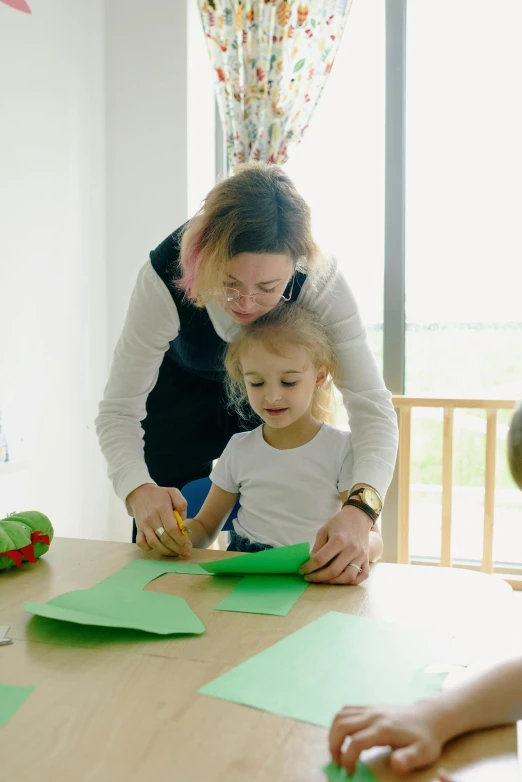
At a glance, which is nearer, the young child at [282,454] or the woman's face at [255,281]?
the woman's face at [255,281]

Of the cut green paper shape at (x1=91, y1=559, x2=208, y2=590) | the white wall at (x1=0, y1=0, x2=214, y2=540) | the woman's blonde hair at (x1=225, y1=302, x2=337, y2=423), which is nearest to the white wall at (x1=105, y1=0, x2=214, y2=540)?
the white wall at (x1=0, y1=0, x2=214, y2=540)

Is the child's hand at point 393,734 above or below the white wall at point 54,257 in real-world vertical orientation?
below

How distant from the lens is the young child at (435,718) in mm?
606

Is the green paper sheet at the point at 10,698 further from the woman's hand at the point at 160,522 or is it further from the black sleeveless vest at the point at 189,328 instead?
the black sleeveless vest at the point at 189,328

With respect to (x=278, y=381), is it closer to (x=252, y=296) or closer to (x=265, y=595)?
(x=252, y=296)

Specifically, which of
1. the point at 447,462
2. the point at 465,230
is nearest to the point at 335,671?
the point at 447,462

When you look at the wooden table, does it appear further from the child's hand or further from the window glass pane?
the window glass pane

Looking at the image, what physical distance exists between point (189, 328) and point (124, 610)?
0.75 metres

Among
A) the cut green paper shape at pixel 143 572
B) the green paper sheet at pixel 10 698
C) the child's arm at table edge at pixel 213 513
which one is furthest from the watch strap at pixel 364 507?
the green paper sheet at pixel 10 698

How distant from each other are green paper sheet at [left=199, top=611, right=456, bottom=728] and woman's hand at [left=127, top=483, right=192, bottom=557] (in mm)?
363

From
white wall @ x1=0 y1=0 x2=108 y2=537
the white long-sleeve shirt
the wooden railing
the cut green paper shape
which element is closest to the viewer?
the cut green paper shape

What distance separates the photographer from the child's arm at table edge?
1546 millimetres

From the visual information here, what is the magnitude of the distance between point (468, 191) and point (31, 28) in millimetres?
1724

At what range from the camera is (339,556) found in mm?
1119
